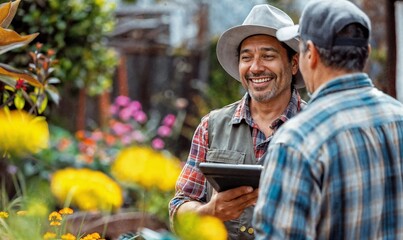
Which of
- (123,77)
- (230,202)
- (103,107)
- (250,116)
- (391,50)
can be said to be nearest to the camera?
(230,202)

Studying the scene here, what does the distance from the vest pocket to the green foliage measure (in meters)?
2.91

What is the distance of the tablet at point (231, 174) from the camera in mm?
2930

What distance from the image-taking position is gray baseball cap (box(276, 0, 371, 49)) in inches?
99.3

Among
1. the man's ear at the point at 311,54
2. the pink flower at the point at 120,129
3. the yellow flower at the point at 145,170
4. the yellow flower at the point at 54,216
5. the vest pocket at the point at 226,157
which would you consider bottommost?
the pink flower at the point at 120,129

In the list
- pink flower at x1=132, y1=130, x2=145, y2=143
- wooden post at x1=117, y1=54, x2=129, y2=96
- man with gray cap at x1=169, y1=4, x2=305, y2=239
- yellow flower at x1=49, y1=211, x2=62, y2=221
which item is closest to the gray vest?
man with gray cap at x1=169, y1=4, x2=305, y2=239

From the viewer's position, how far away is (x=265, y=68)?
362 cm

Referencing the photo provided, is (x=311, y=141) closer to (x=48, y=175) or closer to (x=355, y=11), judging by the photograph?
(x=355, y=11)

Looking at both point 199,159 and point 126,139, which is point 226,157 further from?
point 126,139

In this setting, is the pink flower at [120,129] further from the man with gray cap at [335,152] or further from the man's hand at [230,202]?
the man with gray cap at [335,152]

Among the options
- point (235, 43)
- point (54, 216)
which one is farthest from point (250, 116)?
point (54, 216)

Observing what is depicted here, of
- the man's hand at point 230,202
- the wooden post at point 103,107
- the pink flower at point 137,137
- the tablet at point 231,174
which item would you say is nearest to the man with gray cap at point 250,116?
the man's hand at point 230,202

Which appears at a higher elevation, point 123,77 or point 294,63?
point 294,63

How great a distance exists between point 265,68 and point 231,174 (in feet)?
2.51

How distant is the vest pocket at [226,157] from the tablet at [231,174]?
0.42 metres
